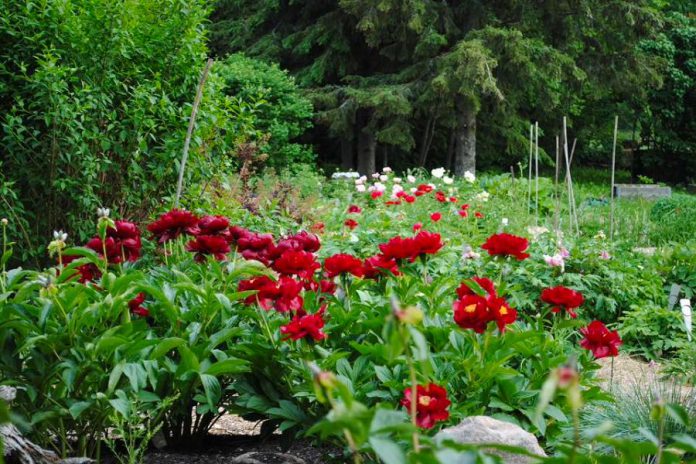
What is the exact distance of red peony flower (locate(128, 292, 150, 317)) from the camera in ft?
8.48

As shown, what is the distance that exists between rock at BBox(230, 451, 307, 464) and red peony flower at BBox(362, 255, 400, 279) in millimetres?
645

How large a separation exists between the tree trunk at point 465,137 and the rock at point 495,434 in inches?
485

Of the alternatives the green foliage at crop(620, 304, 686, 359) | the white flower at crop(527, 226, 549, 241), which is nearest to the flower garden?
the green foliage at crop(620, 304, 686, 359)

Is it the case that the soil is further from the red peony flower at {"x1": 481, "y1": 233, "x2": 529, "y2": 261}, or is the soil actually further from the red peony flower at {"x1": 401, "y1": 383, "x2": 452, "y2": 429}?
the red peony flower at {"x1": 481, "y1": 233, "x2": 529, "y2": 261}

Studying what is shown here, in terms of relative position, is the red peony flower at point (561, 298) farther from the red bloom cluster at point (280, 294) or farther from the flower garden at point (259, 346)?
the red bloom cluster at point (280, 294)

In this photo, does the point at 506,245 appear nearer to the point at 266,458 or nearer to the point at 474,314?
the point at 474,314

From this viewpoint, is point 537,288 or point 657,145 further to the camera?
point 657,145

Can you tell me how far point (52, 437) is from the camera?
2.71 meters

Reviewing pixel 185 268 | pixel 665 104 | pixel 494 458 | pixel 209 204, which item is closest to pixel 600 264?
pixel 209 204

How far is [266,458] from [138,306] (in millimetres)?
656

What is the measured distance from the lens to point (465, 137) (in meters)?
14.6

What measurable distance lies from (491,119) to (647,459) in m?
13.4

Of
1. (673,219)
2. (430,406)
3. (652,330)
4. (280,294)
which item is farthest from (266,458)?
(673,219)

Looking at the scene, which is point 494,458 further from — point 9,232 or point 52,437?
point 9,232
